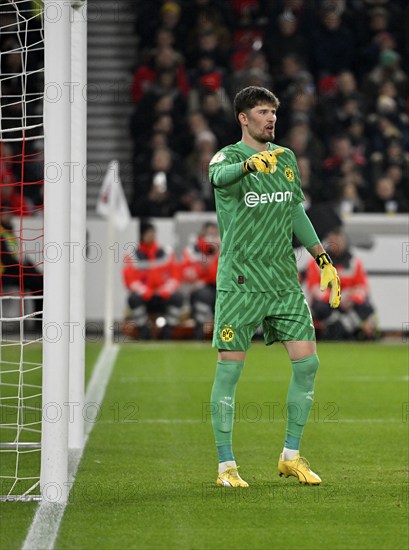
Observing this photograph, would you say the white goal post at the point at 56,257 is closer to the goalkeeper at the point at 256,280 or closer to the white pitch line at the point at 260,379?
the goalkeeper at the point at 256,280

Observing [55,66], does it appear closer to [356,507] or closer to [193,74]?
[356,507]

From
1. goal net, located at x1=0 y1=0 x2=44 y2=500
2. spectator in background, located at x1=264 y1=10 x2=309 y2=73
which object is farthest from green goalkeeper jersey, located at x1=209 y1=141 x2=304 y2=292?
spectator in background, located at x1=264 y1=10 x2=309 y2=73

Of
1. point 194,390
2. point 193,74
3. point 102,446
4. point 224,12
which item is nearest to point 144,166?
point 193,74

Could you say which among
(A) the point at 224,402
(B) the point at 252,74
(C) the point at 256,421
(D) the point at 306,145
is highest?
(B) the point at 252,74

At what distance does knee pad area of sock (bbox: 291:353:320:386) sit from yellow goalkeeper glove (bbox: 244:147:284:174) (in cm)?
109

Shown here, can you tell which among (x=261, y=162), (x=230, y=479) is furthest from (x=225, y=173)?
(x=230, y=479)

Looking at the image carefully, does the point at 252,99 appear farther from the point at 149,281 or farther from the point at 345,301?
the point at 149,281

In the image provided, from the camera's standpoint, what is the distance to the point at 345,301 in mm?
16734

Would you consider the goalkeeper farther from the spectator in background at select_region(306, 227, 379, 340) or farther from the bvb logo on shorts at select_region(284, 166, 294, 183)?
the spectator in background at select_region(306, 227, 379, 340)

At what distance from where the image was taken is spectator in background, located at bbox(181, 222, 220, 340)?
16828 mm

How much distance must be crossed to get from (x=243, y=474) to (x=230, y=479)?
18.7 inches

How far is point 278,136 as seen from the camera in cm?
1961

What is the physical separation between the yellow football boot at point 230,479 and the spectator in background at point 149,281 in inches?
412

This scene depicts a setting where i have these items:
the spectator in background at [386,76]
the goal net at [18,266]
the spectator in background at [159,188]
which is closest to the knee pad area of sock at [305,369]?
the goal net at [18,266]
